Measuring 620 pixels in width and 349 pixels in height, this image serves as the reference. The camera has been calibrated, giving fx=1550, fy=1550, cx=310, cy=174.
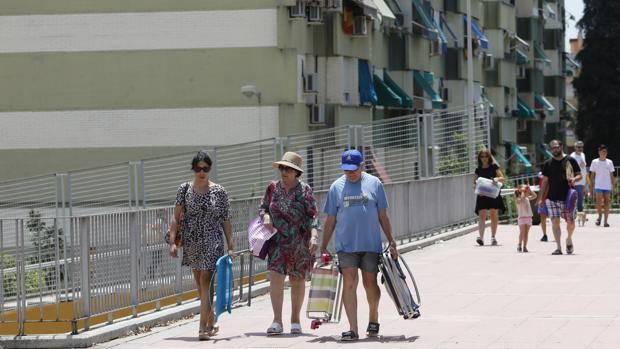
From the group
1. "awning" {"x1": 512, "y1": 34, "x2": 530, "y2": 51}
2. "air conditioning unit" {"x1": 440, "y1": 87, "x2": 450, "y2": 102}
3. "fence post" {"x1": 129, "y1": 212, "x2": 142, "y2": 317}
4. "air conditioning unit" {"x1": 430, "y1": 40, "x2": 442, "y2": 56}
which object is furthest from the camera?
"awning" {"x1": 512, "y1": 34, "x2": 530, "y2": 51}

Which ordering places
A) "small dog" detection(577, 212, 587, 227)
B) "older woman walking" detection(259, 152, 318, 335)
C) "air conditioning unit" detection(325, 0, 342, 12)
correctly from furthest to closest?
"air conditioning unit" detection(325, 0, 342, 12), "small dog" detection(577, 212, 587, 227), "older woman walking" detection(259, 152, 318, 335)

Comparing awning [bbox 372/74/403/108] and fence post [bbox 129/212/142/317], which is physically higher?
awning [bbox 372/74/403/108]

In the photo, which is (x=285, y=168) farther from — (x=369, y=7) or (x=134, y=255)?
(x=369, y=7)

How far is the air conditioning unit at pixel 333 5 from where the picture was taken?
143 ft

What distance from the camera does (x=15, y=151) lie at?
144 feet

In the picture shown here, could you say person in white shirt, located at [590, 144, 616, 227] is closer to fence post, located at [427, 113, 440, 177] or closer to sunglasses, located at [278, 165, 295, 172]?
fence post, located at [427, 113, 440, 177]

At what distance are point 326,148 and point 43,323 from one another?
491 inches

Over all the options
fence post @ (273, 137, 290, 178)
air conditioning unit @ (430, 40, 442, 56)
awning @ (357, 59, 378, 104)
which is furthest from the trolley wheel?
air conditioning unit @ (430, 40, 442, 56)

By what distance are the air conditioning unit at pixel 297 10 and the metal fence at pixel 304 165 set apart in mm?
5399

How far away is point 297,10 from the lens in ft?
137

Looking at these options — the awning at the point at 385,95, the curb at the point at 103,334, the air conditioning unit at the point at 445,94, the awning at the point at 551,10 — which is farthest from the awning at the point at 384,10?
the awning at the point at 551,10

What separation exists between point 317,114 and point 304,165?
710 inches

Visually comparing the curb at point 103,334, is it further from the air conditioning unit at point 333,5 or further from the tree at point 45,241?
the air conditioning unit at point 333,5

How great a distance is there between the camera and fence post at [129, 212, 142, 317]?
15594 millimetres
